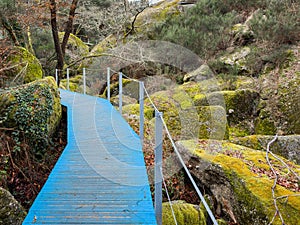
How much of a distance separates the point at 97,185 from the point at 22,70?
562 cm

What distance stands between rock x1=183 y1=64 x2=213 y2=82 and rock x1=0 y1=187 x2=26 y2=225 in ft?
29.0

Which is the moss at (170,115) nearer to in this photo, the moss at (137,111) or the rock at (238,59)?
the moss at (137,111)

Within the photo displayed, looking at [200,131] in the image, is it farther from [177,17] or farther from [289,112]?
[177,17]

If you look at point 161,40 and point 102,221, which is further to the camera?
point 161,40

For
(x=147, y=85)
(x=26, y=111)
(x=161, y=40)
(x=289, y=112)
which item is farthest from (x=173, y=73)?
(x=26, y=111)

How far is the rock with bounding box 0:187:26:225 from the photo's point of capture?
292cm

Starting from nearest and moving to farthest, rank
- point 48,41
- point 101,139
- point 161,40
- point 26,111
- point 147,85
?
point 26,111 < point 101,139 < point 147,85 < point 161,40 < point 48,41

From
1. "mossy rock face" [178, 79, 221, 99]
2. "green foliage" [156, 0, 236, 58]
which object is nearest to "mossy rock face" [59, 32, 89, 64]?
"green foliage" [156, 0, 236, 58]

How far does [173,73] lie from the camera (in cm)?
1221

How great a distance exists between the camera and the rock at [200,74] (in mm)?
10961

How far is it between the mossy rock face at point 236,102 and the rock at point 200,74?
233 cm

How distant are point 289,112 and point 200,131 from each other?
9.82ft

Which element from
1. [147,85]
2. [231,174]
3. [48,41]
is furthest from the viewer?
[48,41]

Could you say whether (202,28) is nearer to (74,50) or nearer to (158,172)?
(74,50)
